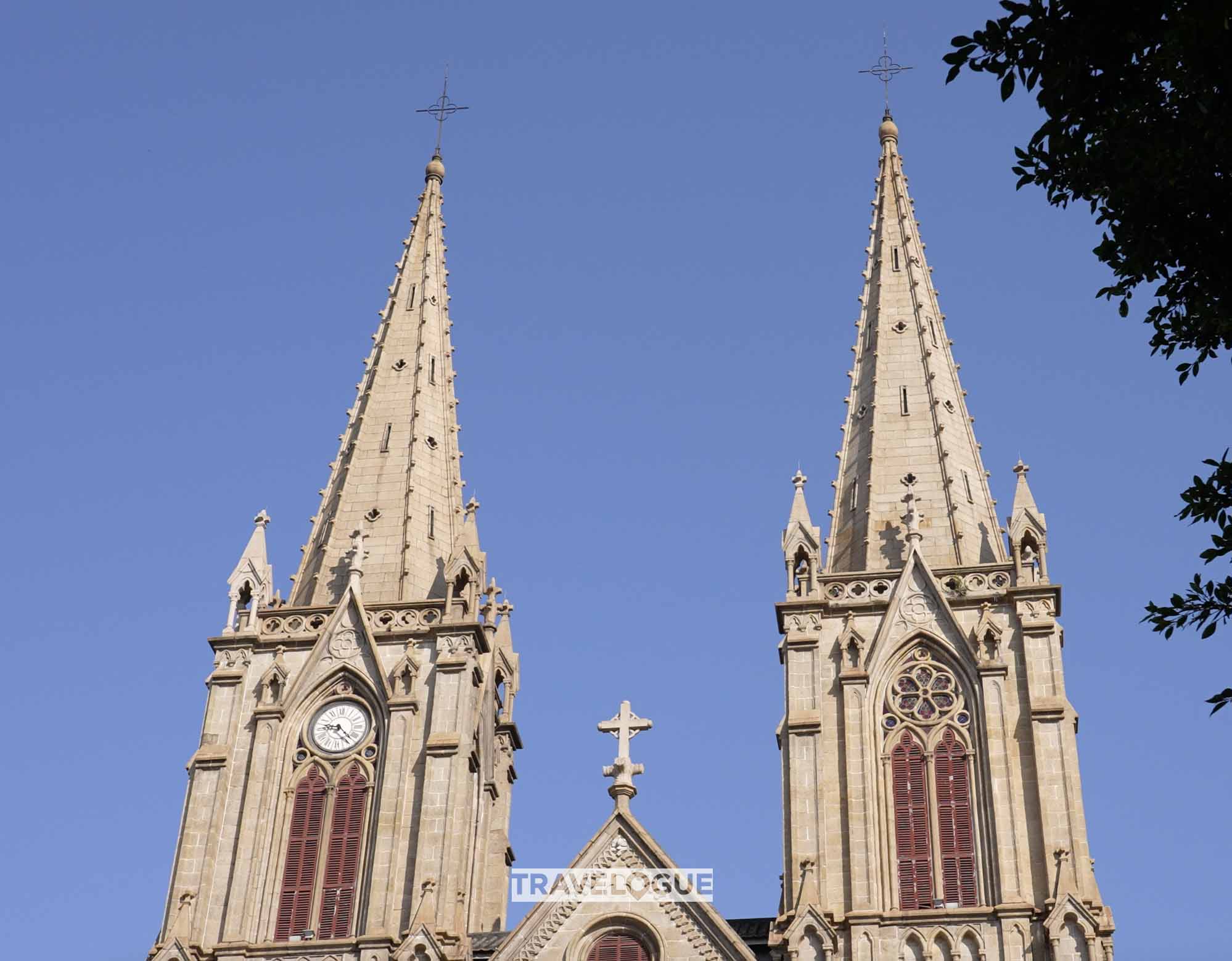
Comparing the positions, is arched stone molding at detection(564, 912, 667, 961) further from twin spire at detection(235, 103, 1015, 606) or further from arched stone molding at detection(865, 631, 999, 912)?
twin spire at detection(235, 103, 1015, 606)

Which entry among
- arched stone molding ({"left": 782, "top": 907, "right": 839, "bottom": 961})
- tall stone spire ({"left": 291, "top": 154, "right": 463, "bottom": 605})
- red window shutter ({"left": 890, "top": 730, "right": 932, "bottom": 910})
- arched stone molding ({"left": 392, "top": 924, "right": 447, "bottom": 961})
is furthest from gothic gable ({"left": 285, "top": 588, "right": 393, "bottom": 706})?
red window shutter ({"left": 890, "top": 730, "right": 932, "bottom": 910})

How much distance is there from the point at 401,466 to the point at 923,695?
1443 cm

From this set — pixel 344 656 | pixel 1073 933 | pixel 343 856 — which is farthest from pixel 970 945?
pixel 344 656

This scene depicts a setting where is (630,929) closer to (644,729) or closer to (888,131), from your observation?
(644,729)

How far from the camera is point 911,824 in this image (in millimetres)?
39531

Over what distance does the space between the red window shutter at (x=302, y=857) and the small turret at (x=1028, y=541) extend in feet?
51.6

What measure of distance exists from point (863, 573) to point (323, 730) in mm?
12284

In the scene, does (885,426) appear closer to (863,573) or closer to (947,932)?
(863,573)

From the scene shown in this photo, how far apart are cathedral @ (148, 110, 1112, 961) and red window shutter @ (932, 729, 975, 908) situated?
5cm

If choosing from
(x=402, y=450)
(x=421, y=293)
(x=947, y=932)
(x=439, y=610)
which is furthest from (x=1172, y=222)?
(x=421, y=293)

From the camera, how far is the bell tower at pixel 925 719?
123 feet

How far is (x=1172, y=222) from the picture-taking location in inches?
795

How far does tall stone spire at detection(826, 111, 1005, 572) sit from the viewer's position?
44875mm

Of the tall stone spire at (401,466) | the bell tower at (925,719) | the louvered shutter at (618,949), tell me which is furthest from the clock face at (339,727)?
the bell tower at (925,719)
